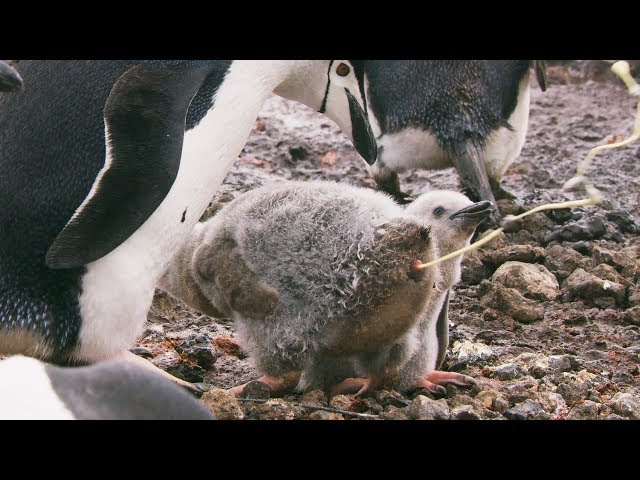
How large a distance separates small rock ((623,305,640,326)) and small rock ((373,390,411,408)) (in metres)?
0.81

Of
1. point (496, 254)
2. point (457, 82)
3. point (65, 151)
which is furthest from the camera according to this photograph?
point (457, 82)

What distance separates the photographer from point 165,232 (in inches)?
92.0

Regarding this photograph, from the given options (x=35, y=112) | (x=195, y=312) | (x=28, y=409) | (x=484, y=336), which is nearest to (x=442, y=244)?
(x=484, y=336)

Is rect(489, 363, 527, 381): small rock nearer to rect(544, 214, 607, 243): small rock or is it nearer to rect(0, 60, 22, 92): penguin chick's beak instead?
rect(544, 214, 607, 243): small rock

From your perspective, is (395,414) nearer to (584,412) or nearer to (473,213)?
(584,412)

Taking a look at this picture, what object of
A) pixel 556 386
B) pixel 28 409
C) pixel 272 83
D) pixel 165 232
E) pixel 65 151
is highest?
pixel 272 83

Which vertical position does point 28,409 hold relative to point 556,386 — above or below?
above

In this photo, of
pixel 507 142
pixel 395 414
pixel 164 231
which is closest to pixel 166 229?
pixel 164 231

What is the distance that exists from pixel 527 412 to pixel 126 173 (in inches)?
37.4

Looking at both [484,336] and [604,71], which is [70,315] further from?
[604,71]

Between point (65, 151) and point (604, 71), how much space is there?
9.97 ft

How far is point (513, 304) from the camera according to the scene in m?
2.86

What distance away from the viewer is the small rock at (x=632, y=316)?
2799 millimetres

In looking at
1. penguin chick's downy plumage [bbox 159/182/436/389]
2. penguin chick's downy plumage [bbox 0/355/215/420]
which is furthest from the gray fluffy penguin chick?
penguin chick's downy plumage [bbox 0/355/215/420]
